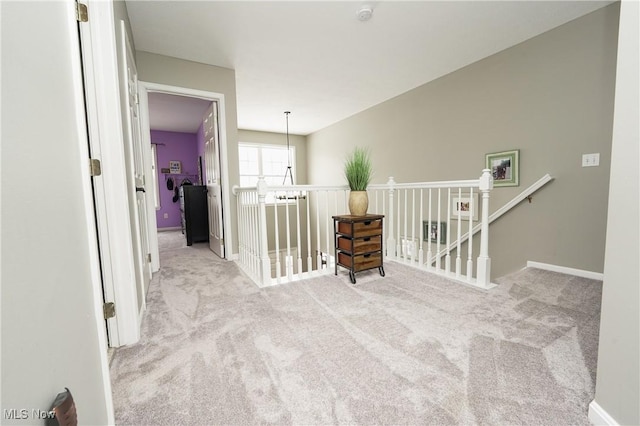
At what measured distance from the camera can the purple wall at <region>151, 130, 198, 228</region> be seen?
21.3 ft

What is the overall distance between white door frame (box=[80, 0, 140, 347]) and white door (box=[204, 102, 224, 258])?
195cm

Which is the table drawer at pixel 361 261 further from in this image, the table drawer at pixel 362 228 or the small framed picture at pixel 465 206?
the small framed picture at pixel 465 206

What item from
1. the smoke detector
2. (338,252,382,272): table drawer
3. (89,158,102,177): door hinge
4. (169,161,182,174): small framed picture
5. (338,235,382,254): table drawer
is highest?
the smoke detector

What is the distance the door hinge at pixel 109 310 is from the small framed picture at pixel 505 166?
3.77 m

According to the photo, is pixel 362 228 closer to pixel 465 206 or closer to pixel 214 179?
pixel 465 206

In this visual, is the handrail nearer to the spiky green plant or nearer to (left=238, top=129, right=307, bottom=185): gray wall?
the spiky green plant

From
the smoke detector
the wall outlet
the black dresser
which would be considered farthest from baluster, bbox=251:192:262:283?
the wall outlet

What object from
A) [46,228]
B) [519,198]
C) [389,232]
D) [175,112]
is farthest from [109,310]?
[175,112]

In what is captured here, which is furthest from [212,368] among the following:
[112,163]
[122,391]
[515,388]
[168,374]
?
[515,388]

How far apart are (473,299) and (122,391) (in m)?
2.18

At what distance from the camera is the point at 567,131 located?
2.56 meters

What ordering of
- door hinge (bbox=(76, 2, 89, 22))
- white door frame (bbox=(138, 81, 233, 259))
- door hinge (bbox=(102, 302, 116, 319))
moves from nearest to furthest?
door hinge (bbox=(76, 2, 89, 22)), door hinge (bbox=(102, 302, 116, 319)), white door frame (bbox=(138, 81, 233, 259))

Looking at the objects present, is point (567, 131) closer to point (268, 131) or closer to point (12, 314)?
point (12, 314)

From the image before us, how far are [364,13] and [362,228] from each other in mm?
1877
